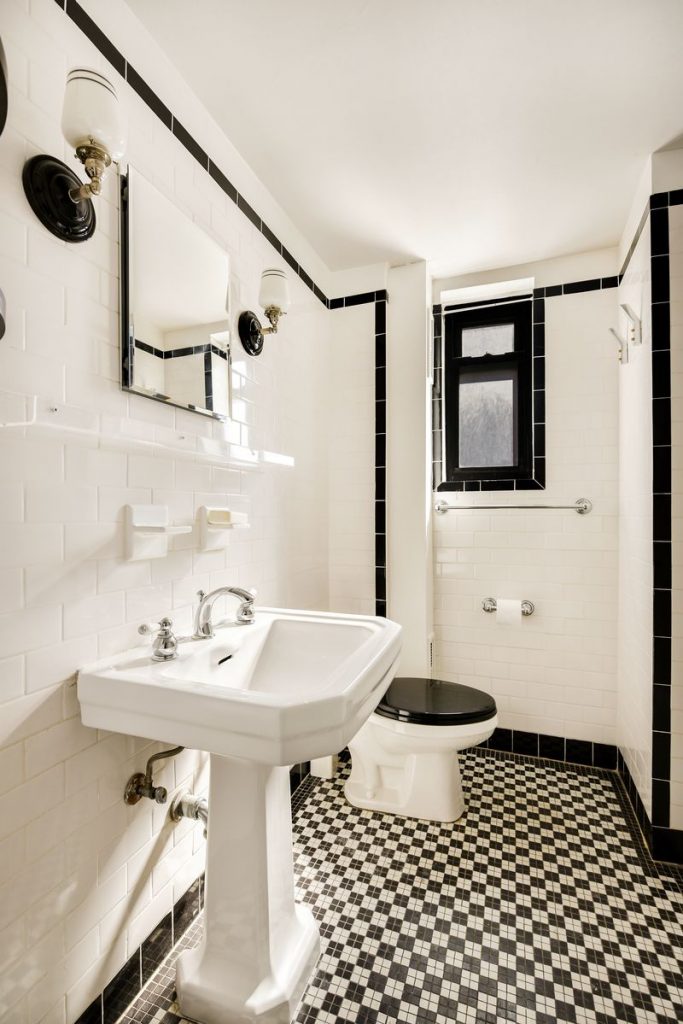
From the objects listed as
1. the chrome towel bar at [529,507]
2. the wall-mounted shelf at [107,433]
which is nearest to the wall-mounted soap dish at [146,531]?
the wall-mounted shelf at [107,433]

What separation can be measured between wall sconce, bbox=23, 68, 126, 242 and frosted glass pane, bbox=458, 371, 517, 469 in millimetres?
1977

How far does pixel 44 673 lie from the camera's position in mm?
946

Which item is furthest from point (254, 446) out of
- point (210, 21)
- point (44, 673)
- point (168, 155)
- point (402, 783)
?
point (402, 783)

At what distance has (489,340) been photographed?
2.57 meters

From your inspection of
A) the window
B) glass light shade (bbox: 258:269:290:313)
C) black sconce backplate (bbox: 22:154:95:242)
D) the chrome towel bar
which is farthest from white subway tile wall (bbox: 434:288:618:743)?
black sconce backplate (bbox: 22:154:95:242)

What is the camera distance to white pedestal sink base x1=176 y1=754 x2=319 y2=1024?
107 centimetres

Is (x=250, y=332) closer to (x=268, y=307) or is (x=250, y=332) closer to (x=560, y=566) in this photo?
(x=268, y=307)

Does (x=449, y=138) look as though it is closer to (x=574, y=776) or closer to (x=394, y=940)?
(x=394, y=940)

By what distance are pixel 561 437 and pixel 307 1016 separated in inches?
89.4

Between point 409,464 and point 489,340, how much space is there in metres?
0.86

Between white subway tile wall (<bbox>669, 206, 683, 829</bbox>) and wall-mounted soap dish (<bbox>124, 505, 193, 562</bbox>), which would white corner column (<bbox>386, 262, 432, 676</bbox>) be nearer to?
white subway tile wall (<bbox>669, 206, 683, 829</bbox>)

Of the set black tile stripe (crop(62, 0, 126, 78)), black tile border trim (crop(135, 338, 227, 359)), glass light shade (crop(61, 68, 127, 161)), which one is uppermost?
black tile stripe (crop(62, 0, 126, 78))

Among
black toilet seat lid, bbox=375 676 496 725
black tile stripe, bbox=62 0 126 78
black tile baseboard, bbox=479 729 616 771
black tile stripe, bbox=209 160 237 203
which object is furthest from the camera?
black tile baseboard, bbox=479 729 616 771

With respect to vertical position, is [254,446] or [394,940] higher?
[254,446]
